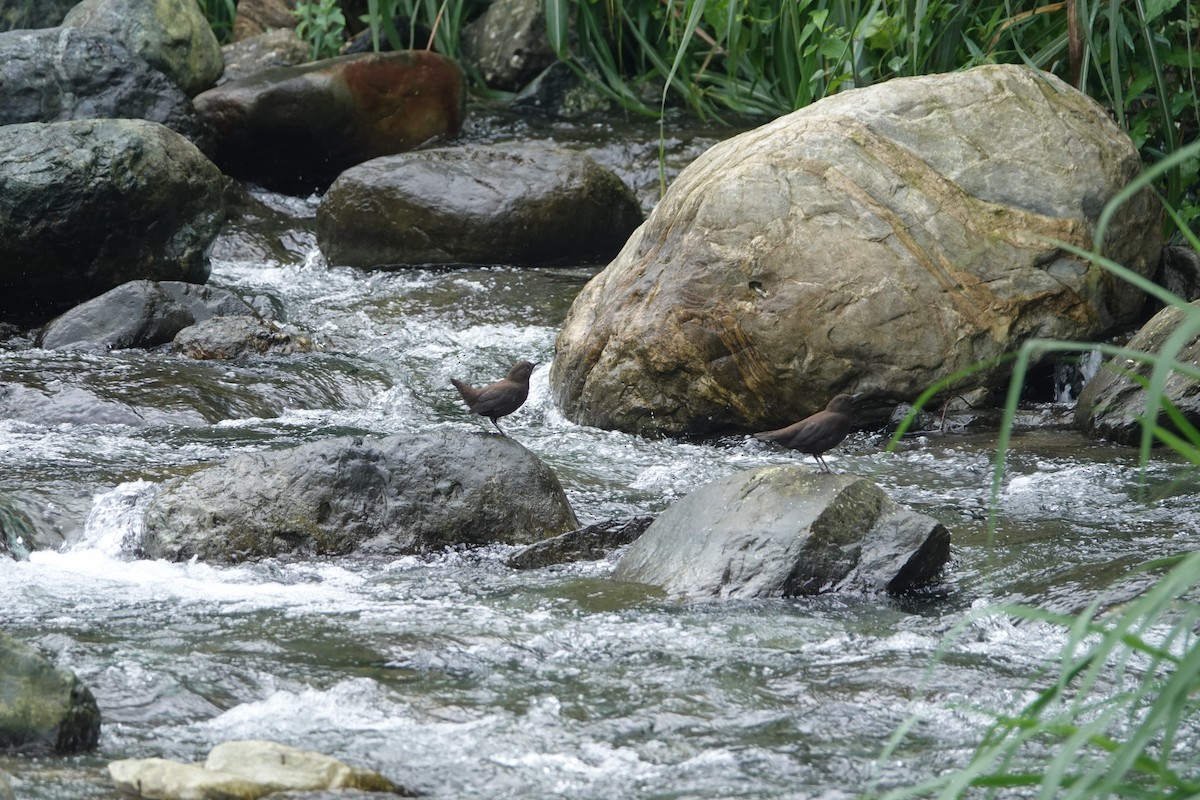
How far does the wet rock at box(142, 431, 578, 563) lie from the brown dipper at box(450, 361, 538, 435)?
0.49 meters

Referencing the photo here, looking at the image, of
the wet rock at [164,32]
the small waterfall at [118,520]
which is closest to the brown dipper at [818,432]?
the small waterfall at [118,520]

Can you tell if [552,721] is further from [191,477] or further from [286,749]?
[191,477]

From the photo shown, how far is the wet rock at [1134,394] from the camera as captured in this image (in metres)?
6.75

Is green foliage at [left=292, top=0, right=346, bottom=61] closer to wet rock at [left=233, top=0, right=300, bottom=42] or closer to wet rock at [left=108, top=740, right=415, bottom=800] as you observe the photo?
wet rock at [left=233, top=0, right=300, bottom=42]

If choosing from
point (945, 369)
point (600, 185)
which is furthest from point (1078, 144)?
point (600, 185)

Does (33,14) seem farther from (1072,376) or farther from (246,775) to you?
(246,775)

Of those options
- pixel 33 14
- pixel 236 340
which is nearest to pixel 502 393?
A: pixel 236 340

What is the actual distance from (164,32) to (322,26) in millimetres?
1760

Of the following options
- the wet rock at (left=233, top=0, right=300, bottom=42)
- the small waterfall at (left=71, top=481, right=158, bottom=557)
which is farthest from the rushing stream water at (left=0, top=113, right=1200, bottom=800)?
the wet rock at (left=233, top=0, right=300, bottom=42)

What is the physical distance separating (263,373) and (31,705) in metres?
5.08

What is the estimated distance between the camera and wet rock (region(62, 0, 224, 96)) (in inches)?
518

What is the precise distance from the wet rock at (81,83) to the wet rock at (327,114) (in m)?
0.45

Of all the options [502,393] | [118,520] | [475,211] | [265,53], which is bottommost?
[118,520]

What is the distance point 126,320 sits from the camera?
9055mm
